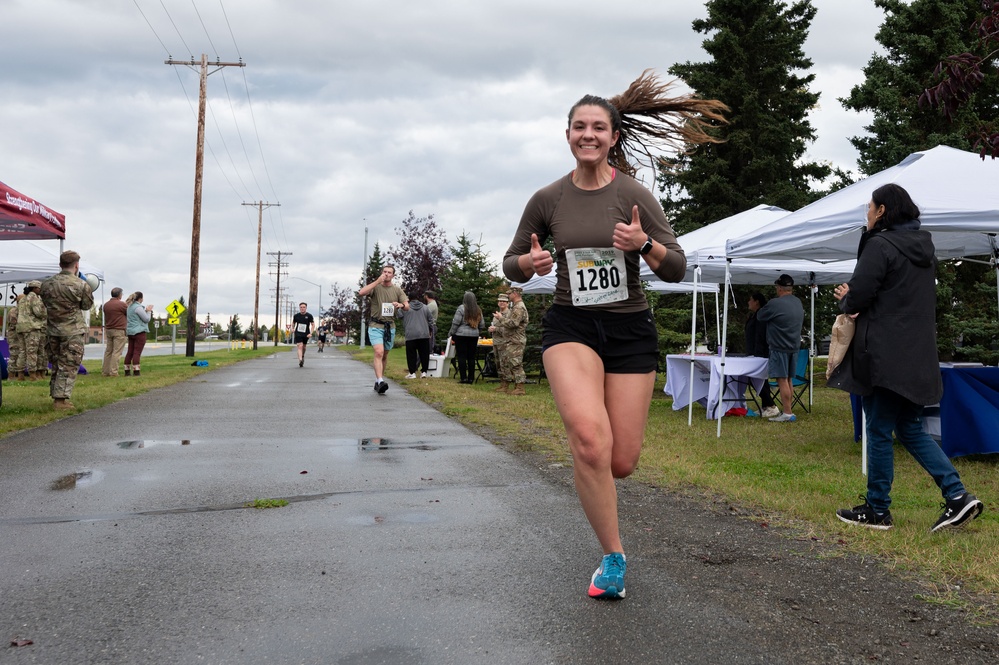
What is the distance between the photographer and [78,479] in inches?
234

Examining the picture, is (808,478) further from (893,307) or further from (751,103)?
(751,103)

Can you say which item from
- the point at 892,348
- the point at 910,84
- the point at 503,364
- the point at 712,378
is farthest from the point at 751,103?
the point at 892,348

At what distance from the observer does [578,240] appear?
11.7 feet

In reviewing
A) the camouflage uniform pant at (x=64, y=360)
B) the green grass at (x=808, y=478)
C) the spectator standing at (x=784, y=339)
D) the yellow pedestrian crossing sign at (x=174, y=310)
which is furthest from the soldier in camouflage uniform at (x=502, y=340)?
the yellow pedestrian crossing sign at (x=174, y=310)

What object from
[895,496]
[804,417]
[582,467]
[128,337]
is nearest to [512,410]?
[804,417]

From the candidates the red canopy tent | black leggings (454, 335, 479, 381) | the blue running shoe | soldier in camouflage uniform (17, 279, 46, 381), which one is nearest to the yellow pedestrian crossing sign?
soldier in camouflage uniform (17, 279, 46, 381)

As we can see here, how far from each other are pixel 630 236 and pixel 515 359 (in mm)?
11746

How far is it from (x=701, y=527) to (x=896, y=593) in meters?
1.30

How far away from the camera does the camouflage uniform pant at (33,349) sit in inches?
654

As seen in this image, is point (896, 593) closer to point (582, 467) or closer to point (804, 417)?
point (582, 467)

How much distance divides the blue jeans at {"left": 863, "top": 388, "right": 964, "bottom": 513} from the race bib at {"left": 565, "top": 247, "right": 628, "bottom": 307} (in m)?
2.24

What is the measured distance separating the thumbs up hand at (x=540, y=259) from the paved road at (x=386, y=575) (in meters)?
1.36

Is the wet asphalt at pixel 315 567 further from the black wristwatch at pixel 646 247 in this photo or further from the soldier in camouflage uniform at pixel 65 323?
the soldier in camouflage uniform at pixel 65 323

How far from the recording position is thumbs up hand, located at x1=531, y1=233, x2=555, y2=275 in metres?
3.47
